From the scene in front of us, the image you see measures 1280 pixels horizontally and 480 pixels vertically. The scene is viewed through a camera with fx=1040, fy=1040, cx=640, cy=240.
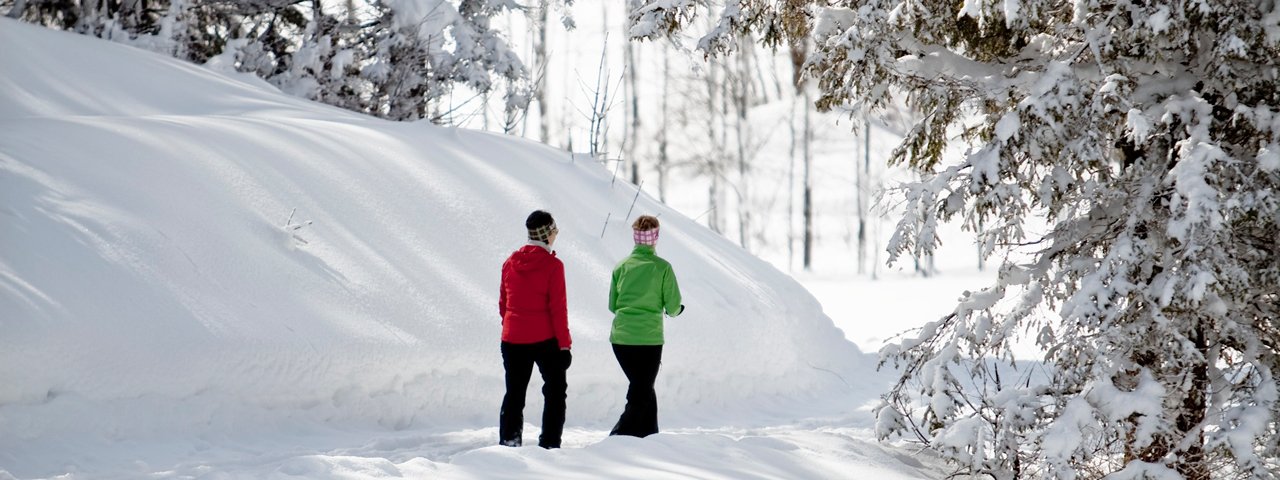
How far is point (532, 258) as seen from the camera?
6211 millimetres

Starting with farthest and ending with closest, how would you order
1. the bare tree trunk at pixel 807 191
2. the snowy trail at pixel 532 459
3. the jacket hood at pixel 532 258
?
the bare tree trunk at pixel 807 191
the jacket hood at pixel 532 258
the snowy trail at pixel 532 459

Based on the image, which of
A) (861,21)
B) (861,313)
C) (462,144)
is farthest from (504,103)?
(861,21)

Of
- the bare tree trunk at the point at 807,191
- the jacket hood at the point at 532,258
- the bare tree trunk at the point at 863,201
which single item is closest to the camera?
the jacket hood at the point at 532,258

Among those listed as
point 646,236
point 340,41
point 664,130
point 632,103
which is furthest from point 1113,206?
point 664,130

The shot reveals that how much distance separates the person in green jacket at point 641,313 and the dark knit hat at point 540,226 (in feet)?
1.85

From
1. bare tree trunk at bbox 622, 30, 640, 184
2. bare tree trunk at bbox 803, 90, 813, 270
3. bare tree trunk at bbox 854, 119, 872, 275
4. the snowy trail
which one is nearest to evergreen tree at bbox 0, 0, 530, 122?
the snowy trail

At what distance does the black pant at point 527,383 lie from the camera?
624cm

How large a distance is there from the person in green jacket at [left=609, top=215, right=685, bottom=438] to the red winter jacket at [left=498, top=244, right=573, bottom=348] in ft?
1.29

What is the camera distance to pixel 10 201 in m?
7.27

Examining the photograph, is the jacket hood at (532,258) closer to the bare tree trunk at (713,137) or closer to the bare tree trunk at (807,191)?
the bare tree trunk at (807,191)

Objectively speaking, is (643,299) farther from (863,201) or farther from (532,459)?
(863,201)

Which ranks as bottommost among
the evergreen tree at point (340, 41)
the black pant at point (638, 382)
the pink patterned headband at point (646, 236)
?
the black pant at point (638, 382)

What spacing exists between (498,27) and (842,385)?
8.97 m

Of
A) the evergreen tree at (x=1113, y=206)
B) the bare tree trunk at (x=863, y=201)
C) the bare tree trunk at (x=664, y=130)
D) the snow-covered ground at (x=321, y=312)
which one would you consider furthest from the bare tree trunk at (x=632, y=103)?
the evergreen tree at (x=1113, y=206)
